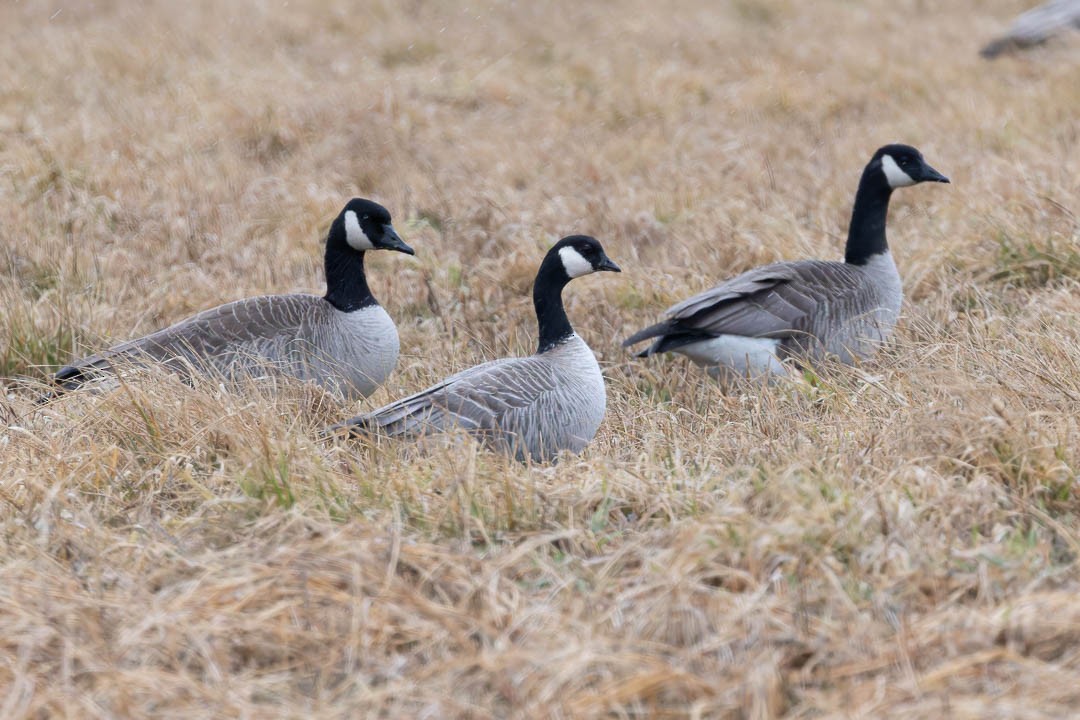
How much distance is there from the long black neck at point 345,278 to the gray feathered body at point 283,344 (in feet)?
0.24

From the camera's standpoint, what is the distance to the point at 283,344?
581cm

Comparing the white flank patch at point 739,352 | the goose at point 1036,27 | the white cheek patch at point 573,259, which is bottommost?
the white flank patch at point 739,352

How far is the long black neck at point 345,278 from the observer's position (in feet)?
20.2

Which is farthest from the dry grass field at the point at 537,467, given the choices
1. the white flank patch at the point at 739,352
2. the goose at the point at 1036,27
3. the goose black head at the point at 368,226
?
the goose at the point at 1036,27

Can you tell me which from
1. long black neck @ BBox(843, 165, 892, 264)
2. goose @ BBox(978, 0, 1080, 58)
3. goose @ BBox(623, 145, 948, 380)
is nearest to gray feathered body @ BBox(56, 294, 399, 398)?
goose @ BBox(623, 145, 948, 380)

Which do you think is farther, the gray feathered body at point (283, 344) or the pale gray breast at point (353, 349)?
the pale gray breast at point (353, 349)

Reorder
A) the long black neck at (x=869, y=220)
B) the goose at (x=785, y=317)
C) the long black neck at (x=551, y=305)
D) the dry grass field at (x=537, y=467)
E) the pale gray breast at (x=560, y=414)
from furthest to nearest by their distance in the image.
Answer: the long black neck at (x=869, y=220) < the goose at (x=785, y=317) < the long black neck at (x=551, y=305) < the pale gray breast at (x=560, y=414) < the dry grass field at (x=537, y=467)

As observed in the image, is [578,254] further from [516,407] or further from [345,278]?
[345,278]

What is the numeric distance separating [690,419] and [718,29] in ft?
30.9

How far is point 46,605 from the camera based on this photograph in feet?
10.7

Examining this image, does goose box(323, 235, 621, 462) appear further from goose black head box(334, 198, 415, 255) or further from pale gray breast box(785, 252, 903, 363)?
pale gray breast box(785, 252, 903, 363)

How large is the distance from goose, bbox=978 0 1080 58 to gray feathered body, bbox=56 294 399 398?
30.1 ft

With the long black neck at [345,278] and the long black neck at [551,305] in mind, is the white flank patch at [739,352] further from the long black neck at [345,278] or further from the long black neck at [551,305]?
the long black neck at [345,278]

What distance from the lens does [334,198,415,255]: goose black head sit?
6176 mm
